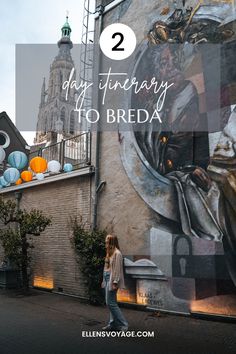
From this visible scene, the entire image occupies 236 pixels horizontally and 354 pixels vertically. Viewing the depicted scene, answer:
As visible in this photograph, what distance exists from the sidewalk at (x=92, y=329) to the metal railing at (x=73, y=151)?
14.4 ft

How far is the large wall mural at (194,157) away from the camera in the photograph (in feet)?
23.9

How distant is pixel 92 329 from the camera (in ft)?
21.7

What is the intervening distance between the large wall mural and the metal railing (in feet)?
7.74

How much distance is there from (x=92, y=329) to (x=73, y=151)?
718 cm

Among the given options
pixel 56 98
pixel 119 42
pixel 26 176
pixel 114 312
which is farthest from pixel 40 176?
pixel 56 98

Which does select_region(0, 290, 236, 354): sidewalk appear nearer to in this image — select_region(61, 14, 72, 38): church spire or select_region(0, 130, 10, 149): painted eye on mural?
select_region(0, 130, 10, 149): painted eye on mural

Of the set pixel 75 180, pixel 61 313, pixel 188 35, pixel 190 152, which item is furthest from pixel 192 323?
pixel 188 35

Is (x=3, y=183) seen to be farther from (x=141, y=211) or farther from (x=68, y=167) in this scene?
(x=141, y=211)

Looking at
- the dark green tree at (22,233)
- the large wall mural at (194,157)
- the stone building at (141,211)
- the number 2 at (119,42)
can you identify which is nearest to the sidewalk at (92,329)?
the stone building at (141,211)

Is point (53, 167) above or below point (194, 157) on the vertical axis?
above

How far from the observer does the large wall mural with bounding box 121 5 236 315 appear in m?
7.27

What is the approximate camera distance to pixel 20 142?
26.7 m

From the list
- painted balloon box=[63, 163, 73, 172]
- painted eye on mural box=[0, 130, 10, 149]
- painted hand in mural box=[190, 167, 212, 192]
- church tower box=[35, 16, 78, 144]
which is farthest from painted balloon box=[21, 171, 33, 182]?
church tower box=[35, 16, 78, 144]

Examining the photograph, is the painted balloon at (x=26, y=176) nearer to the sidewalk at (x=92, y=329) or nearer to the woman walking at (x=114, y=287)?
the sidewalk at (x=92, y=329)
